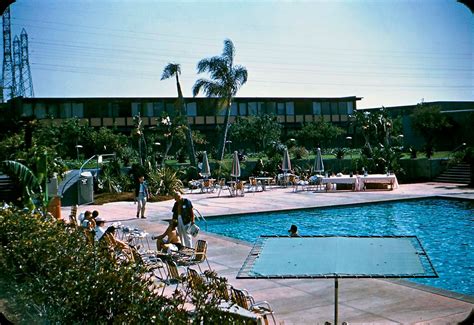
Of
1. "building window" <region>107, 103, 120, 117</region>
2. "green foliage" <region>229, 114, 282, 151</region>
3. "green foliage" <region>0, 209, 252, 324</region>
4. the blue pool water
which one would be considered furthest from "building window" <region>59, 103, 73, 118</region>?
"green foliage" <region>0, 209, 252, 324</region>

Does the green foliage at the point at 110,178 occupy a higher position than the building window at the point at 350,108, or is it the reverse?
the building window at the point at 350,108

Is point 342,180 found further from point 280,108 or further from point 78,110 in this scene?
point 280,108

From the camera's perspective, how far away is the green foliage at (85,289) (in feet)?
14.1

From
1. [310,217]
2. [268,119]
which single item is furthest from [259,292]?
[268,119]

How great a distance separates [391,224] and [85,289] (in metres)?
13.4

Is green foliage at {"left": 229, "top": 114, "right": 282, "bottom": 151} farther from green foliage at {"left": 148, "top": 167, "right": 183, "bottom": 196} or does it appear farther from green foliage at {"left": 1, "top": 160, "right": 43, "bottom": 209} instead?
green foliage at {"left": 1, "top": 160, "right": 43, "bottom": 209}

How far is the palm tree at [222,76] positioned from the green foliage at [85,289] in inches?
1112

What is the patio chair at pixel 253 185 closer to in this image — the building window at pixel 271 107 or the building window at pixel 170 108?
the building window at pixel 170 108

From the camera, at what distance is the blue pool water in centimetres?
1305

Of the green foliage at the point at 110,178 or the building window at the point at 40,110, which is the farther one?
the building window at the point at 40,110

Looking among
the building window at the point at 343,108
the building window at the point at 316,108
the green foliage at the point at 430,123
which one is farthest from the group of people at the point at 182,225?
the building window at the point at 343,108

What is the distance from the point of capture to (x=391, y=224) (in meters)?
16.7

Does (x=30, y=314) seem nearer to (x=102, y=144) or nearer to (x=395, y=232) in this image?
(x=395, y=232)

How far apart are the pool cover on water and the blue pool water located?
5.70m
